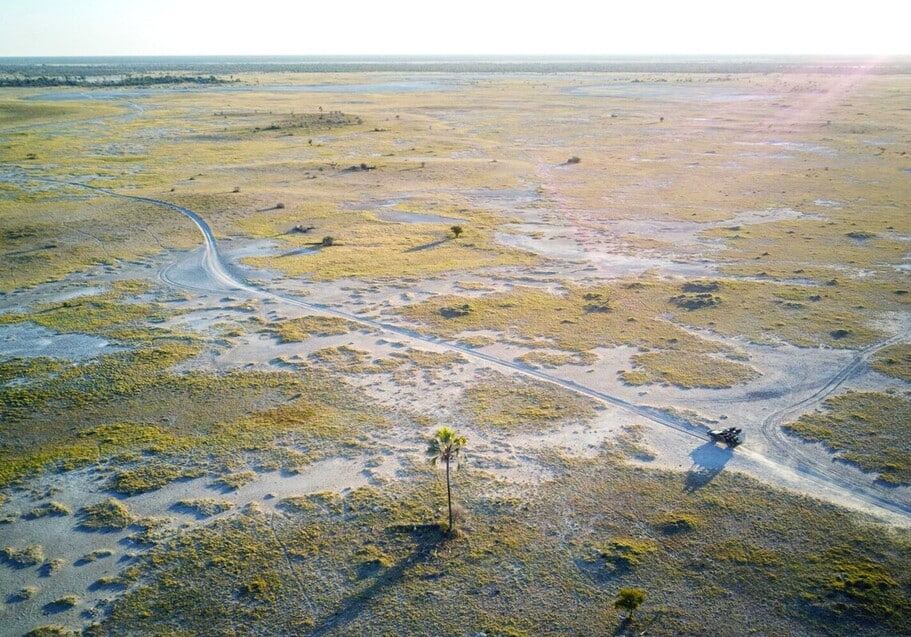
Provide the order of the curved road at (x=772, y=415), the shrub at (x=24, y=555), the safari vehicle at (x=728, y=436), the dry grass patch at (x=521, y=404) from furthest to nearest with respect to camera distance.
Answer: the dry grass patch at (x=521, y=404)
the safari vehicle at (x=728, y=436)
the curved road at (x=772, y=415)
the shrub at (x=24, y=555)

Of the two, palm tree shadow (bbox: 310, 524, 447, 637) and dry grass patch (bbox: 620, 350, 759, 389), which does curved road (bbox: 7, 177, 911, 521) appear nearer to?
dry grass patch (bbox: 620, 350, 759, 389)

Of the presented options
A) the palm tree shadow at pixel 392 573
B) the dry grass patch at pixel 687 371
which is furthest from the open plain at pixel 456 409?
the dry grass patch at pixel 687 371

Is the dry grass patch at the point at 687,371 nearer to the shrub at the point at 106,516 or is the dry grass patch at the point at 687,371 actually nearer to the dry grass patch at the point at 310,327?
the dry grass patch at the point at 310,327

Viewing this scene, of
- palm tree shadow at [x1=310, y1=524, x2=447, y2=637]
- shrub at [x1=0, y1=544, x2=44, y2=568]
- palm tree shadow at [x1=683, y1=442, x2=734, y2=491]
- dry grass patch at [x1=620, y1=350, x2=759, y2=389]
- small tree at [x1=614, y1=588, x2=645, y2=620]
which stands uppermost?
dry grass patch at [x1=620, y1=350, x2=759, y2=389]

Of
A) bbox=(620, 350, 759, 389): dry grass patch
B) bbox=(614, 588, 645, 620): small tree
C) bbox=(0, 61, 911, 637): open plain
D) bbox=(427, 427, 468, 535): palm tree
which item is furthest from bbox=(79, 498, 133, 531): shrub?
bbox=(620, 350, 759, 389): dry grass patch

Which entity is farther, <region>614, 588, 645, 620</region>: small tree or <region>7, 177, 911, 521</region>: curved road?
<region>7, 177, 911, 521</region>: curved road

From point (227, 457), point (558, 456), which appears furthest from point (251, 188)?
point (558, 456)
